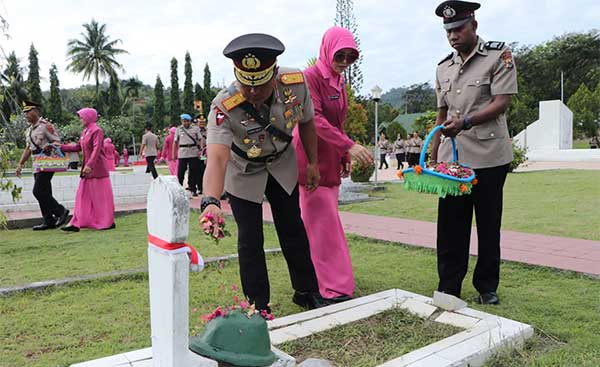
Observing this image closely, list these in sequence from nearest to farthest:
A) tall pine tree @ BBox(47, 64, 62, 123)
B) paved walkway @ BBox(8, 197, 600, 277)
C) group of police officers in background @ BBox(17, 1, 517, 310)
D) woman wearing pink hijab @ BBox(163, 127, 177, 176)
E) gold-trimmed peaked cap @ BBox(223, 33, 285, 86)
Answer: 1. gold-trimmed peaked cap @ BBox(223, 33, 285, 86)
2. group of police officers in background @ BBox(17, 1, 517, 310)
3. paved walkway @ BBox(8, 197, 600, 277)
4. woman wearing pink hijab @ BBox(163, 127, 177, 176)
5. tall pine tree @ BBox(47, 64, 62, 123)

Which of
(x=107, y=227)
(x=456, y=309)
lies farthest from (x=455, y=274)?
(x=107, y=227)

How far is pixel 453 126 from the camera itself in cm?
328

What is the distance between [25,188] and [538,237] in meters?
8.68

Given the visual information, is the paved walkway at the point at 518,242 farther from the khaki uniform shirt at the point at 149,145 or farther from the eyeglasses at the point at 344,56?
the khaki uniform shirt at the point at 149,145

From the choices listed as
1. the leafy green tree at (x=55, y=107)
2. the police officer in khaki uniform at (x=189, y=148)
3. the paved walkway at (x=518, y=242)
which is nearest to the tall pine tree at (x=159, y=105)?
the leafy green tree at (x=55, y=107)

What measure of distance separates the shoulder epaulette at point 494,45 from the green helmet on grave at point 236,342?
7.74ft

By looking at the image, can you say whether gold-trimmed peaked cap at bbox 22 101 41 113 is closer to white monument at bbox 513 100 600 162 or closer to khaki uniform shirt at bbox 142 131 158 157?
khaki uniform shirt at bbox 142 131 158 157

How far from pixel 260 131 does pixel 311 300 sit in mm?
1257

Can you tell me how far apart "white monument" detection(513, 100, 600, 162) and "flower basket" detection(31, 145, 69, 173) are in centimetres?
2642

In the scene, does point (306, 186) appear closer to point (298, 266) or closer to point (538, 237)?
point (298, 266)

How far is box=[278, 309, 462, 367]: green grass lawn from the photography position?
8.80 ft

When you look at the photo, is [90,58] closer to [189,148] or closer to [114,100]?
[114,100]

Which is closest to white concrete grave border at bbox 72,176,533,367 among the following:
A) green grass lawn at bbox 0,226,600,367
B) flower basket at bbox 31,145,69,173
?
green grass lawn at bbox 0,226,600,367

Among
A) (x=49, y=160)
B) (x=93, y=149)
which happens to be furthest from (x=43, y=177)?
(x=93, y=149)
